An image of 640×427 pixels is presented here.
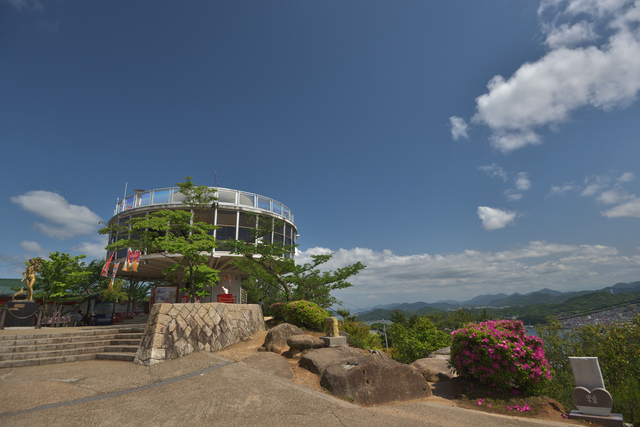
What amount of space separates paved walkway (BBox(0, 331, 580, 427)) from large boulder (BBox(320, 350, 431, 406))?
0.57 meters

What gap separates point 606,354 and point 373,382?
6.99 metres

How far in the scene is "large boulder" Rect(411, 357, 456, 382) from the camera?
8891 mm

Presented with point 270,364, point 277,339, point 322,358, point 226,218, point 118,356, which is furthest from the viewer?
point 226,218

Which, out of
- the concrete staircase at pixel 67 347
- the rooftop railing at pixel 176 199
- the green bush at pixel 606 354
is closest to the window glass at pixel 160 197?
the rooftop railing at pixel 176 199

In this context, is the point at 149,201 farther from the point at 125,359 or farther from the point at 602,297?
the point at 602,297

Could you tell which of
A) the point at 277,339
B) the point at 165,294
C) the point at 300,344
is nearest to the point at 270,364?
the point at 300,344

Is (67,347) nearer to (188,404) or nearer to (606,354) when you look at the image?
(188,404)

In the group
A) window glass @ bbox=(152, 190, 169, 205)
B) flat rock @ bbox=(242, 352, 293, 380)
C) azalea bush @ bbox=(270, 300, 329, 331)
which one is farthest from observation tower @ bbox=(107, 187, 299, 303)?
flat rock @ bbox=(242, 352, 293, 380)

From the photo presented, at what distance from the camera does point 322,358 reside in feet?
28.1

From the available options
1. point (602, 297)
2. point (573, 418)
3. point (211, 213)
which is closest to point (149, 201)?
point (211, 213)

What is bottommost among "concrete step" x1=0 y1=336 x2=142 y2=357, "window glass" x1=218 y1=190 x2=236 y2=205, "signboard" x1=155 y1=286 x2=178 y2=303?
"concrete step" x1=0 y1=336 x2=142 y2=357

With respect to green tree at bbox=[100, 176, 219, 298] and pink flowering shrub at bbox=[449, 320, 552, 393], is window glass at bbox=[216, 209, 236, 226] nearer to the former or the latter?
green tree at bbox=[100, 176, 219, 298]

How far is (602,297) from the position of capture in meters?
67.1

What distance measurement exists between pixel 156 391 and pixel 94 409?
44.8 inches
